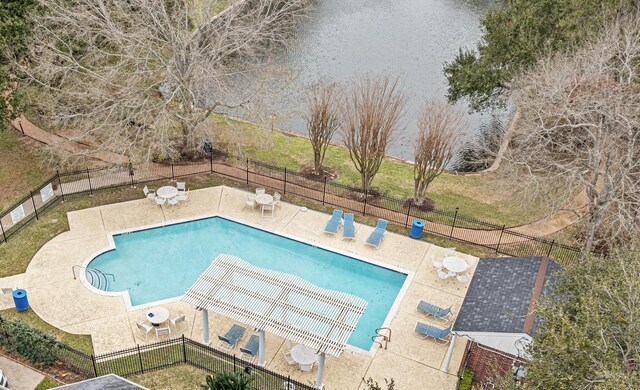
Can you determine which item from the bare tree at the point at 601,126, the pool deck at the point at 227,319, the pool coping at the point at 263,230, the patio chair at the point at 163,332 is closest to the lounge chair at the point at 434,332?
the pool deck at the point at 227,319

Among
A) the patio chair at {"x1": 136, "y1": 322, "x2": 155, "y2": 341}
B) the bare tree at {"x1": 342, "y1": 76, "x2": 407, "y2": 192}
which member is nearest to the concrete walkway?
the patio chair at {"x1": 136, "y1": 322, "x2": 155, "y2": 341}

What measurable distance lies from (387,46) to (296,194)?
2848 cm

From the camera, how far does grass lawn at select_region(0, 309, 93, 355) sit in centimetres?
1889

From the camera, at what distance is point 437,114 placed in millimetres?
26281

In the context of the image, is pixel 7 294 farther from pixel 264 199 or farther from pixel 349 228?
pixel 349 228

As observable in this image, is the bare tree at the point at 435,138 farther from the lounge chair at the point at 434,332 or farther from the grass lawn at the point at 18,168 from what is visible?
the grass lawn at the point at 18,168

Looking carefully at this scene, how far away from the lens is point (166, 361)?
18438 millimetres

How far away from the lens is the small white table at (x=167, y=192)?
26.4 meters

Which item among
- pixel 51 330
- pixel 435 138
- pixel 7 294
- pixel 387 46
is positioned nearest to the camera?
pixel 51 330

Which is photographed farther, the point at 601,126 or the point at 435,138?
the point at 435,138

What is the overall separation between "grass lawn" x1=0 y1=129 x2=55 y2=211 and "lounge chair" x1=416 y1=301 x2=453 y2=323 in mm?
19500

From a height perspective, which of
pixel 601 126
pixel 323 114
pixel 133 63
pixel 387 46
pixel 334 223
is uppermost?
pixel 387 46

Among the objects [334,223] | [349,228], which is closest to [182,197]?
[334,223]

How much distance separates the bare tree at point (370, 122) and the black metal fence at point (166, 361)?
1279 centimetres
